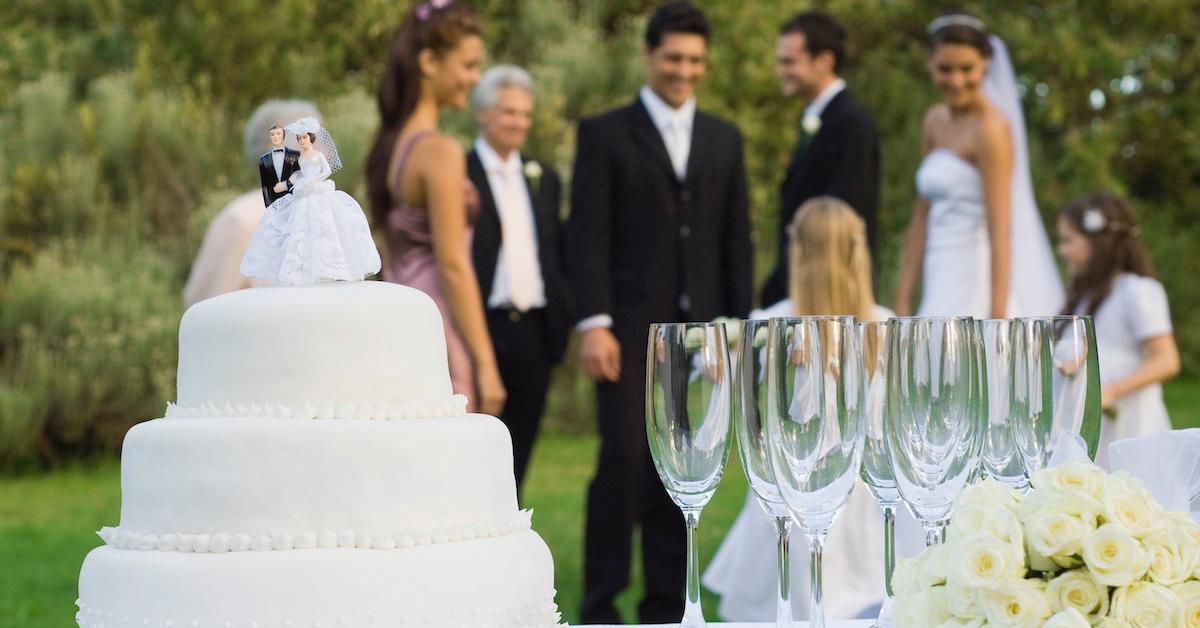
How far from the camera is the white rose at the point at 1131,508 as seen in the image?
68.6 inches

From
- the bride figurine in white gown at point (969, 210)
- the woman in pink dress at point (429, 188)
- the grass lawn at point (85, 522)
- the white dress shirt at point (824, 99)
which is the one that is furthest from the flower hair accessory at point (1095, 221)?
the woman in pink dress at point (429, 188)

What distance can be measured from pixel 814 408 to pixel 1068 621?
0.44 metres

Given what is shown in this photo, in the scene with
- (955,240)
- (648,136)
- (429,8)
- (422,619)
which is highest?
(429,8)

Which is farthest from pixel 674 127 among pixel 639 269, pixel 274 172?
pixel 274 172

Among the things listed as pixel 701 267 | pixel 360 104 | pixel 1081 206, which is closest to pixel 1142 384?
pixel 1081 206

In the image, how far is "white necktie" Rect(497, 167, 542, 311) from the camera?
6.62 m

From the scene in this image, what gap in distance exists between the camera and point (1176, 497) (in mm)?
2166

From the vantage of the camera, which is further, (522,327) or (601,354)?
(522,327)

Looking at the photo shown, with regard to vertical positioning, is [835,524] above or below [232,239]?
below

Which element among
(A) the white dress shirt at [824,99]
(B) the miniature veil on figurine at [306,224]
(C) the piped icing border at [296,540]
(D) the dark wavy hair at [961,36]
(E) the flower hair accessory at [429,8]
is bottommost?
(C) the piped icing border at [296,540]

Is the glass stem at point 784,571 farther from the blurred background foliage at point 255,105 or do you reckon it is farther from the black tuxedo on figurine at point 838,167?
the blurred background foliage at point 255,105

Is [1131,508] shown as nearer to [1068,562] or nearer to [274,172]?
[1068,562]

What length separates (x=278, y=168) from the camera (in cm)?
254

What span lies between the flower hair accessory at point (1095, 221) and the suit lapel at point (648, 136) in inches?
68.5
